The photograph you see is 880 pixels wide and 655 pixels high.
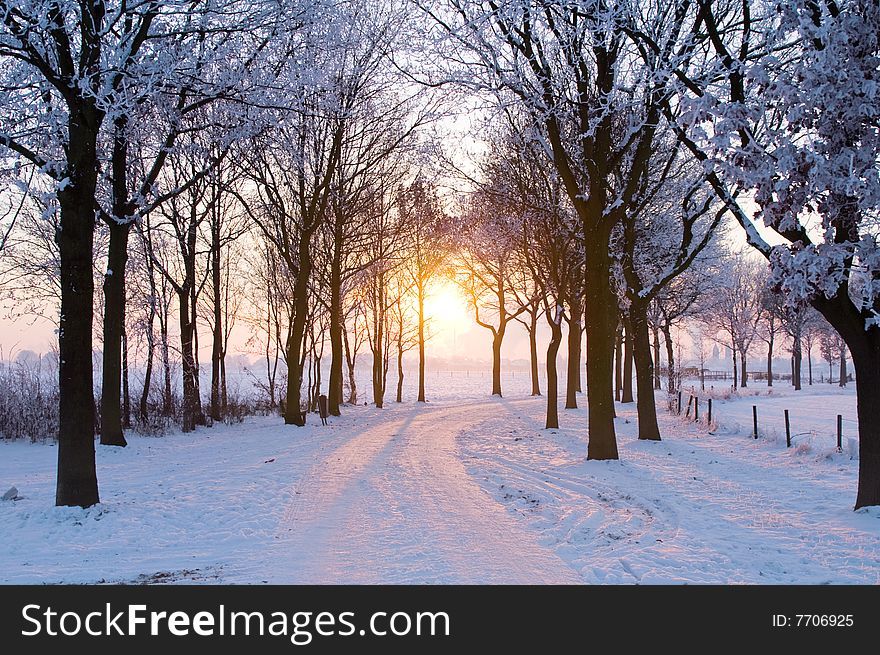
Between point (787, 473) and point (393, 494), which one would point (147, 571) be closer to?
point (393, 494)

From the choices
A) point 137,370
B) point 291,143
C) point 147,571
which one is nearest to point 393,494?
point 147,571

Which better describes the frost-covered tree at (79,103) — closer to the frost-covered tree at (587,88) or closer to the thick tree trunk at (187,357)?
the frost-covered tree at (587,88)

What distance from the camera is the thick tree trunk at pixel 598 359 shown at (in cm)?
1255

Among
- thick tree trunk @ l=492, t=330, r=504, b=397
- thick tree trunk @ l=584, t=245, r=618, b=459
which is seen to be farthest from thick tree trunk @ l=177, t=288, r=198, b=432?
thick tree trunk @ l=492, t=330, r=504, b=397

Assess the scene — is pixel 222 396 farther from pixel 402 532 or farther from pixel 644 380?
pixel 402 532

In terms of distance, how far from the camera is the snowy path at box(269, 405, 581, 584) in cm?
564

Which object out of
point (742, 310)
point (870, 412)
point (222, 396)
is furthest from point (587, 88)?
point (742, 310)

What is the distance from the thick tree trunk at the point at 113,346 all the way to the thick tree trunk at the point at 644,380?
47.2 feet

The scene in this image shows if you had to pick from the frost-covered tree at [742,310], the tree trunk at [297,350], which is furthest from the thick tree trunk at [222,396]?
the frost-covered tree at [742,310]

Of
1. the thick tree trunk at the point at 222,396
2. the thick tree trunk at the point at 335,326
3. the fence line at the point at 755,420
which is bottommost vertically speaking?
the fence line at the point at 755,420

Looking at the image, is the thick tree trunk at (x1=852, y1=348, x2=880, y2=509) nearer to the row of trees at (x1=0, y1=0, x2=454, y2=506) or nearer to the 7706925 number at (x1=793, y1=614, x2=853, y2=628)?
the 7706925 number at (x1=793, y1=614, x2=853, y2=628)

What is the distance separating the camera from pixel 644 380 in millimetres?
16953

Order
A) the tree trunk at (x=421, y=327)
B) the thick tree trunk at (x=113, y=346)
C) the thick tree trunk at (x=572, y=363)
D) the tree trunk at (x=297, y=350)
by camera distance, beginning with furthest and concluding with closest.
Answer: the tree trunk at (x=421, y=327) → the thick tree trunk at (x=572, y=363) → the tree trunk at (x=297, y=350) → the thick tree trunk at (x=113, y=346)

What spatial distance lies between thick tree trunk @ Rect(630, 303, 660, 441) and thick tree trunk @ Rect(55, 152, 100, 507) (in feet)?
44.6
